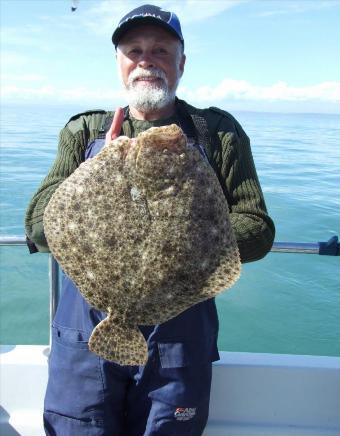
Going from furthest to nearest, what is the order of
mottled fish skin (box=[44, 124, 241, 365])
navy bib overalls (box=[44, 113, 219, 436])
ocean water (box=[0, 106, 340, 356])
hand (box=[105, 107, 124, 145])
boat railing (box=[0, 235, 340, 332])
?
ocean water (box=[0, 106, 340, 356]), boat railing (box=[0, 235, 340, 332]), navy bib overalls (box=[44, 113, 219, 436]), hand (box=[105, 107, 124, 145]), mottled fish skin (box=[44, 124, 241, 365])

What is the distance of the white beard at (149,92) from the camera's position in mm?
2379

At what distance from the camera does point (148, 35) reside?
2.43 m

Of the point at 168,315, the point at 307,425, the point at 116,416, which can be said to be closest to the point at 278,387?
the point at 307,425

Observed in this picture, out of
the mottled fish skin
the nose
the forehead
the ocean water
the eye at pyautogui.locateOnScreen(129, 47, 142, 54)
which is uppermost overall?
the forehead

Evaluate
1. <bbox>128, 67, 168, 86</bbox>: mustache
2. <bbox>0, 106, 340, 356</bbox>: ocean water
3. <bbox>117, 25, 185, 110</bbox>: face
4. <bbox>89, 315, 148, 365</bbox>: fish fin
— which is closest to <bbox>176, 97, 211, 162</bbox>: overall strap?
<bbox>117, 25, 185, 110</bbox>: face

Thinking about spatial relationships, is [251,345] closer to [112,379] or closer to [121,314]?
[112,379]

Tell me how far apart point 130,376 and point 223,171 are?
4.11ft

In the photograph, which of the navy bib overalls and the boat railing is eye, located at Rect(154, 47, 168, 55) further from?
the boat railing

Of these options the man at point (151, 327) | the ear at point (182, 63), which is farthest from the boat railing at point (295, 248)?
the ear at point (182, 63)

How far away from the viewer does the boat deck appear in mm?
3223

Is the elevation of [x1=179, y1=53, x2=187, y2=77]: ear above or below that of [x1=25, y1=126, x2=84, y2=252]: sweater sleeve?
above

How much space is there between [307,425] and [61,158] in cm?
262

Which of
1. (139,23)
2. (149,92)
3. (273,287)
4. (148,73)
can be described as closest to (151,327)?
(149,92)

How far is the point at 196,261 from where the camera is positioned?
1.84 meters
